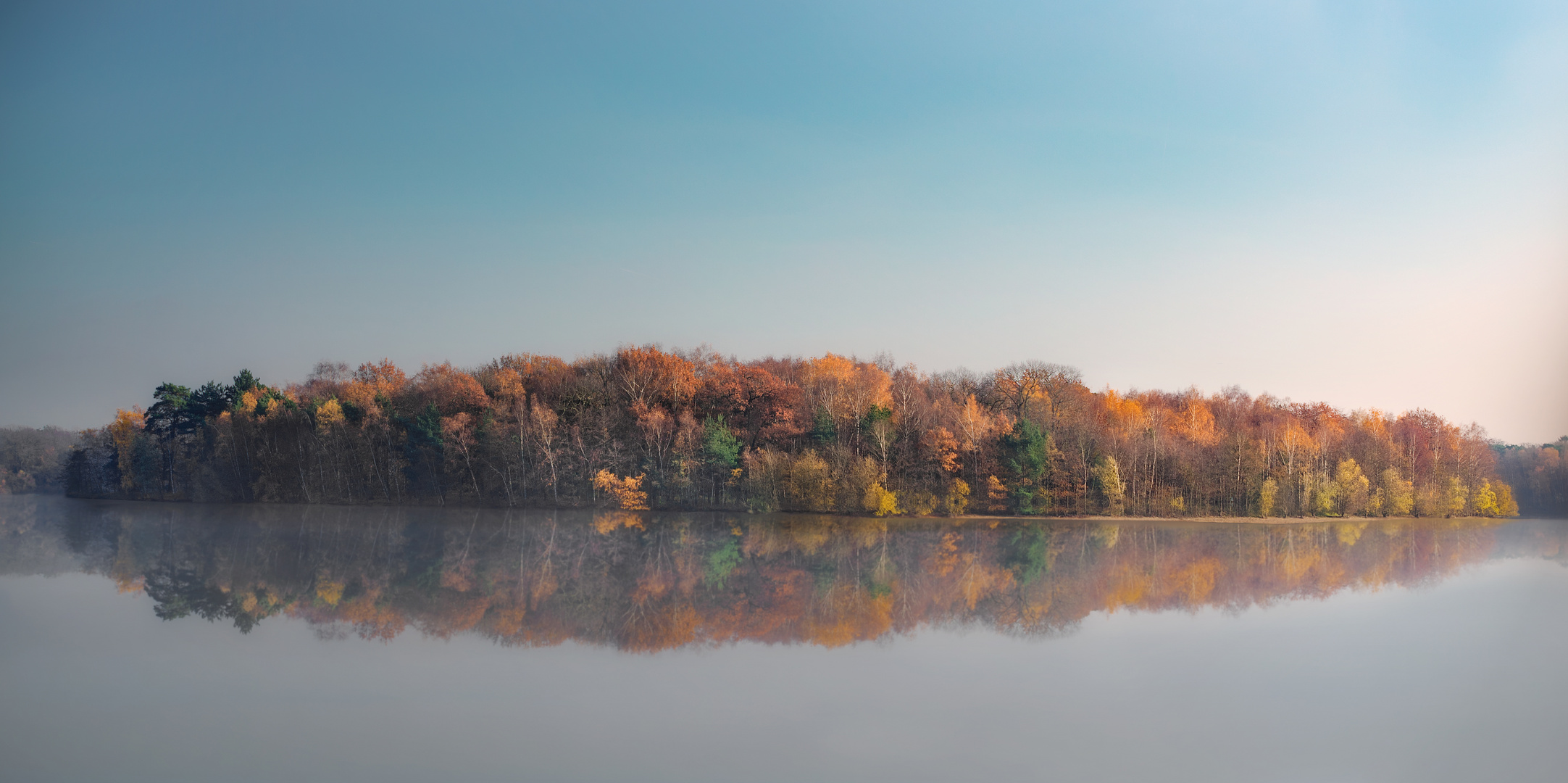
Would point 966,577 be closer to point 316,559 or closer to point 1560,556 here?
point 316,559

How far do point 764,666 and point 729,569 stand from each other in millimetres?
10090

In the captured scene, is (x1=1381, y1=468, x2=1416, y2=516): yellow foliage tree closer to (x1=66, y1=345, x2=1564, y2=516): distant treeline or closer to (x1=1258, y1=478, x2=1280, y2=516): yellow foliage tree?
(x1=66, y1=345, x2=1564, y2=516): distant treeline

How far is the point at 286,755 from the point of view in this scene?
925 cm

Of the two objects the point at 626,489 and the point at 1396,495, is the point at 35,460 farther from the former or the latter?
the point at 1396,495

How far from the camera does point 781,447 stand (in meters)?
46.2

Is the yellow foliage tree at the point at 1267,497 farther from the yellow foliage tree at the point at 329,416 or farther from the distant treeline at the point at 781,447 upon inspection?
the yellow foliage tree at the point at 329,416

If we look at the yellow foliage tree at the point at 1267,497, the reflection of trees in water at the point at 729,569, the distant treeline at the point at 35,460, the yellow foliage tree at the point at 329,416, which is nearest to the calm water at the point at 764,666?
the reflection of trees in water at the point at 729,569

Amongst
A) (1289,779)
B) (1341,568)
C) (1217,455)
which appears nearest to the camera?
(1289,779)

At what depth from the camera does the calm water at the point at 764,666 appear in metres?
9.32

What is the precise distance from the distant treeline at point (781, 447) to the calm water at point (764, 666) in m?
15.4

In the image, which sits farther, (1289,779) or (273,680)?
(273,680)

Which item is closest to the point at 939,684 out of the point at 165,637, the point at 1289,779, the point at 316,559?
the point at 1289,779

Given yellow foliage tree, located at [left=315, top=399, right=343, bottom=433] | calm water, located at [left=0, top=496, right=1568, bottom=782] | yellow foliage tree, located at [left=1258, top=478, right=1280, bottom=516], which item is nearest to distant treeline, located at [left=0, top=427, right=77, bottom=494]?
yellow foliage tree, located at [left=315, top=399, right=343, bottom=433]

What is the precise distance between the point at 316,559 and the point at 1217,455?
136ft
